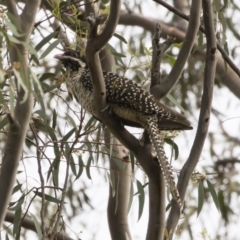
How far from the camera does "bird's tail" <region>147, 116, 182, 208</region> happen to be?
3466 millimetres

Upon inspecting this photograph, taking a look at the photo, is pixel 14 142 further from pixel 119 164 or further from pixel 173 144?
pixel 119 164

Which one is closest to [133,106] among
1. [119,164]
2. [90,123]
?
[90,123]

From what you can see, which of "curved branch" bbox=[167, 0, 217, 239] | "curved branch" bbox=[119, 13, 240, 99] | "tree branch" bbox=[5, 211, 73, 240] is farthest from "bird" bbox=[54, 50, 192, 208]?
"curved branch" bbox=[119, 13, 240, 99]

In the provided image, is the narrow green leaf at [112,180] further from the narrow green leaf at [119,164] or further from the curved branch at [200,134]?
the curved branch at [200,134]

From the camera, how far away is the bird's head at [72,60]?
15.3 ft

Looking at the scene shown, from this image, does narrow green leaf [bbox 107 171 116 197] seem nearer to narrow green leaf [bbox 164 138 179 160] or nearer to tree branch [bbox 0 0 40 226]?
narrow green leaf [bbox 164 138 179 160]

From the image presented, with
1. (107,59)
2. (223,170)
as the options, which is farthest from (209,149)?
(107,59)

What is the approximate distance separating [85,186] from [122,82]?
280 cm

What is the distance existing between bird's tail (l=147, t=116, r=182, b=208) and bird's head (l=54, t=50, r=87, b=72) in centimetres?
71

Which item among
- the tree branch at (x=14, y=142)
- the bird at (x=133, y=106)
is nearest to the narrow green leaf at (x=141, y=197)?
the bird at (x=133, y=106)

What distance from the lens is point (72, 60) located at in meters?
4.70

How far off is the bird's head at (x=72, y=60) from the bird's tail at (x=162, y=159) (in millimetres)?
714

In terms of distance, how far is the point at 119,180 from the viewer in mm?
4852

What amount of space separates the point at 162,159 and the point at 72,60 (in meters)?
1.27
